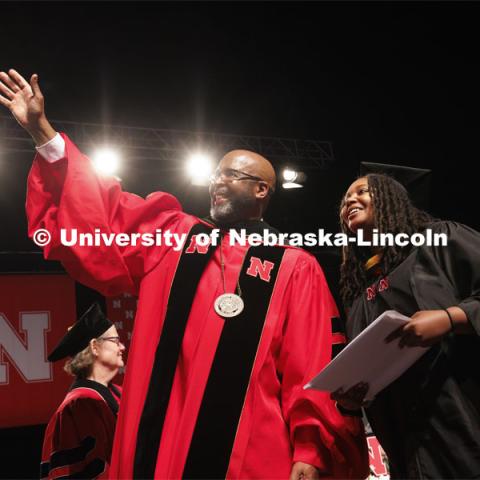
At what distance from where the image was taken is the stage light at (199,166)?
21.7 ft

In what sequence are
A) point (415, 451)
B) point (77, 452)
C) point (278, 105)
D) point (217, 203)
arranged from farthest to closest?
point (278, 105) → point (77, 452) → point (217, 203) → point (415, 451)

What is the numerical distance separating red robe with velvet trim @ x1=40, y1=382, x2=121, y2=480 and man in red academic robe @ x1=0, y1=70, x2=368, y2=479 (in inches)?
56.1

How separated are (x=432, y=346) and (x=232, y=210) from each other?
91cm

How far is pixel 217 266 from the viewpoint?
7.02 feet

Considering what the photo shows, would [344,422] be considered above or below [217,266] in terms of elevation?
below

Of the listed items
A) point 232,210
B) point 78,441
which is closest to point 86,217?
point 232,210

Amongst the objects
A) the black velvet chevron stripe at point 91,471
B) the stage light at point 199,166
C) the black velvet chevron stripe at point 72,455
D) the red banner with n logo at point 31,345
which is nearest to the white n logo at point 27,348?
the red banner with n logo at point 31,345

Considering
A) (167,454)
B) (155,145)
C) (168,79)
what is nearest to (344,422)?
(167,454)

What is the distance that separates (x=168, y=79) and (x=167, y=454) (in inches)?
187

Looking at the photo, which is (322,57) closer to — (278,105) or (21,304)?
(278,105)

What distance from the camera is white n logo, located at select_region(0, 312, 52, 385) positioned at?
5.84 m

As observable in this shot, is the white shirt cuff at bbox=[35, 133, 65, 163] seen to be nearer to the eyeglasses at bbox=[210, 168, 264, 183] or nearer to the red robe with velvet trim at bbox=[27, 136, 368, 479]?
the red robe with velvet trim at bbox=[27, 136, 368, 479]

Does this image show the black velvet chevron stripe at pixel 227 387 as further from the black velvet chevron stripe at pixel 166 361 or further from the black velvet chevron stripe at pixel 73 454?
the black velvet chevron stripe at pixel 73 454

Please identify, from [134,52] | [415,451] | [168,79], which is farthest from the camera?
[168,79]
